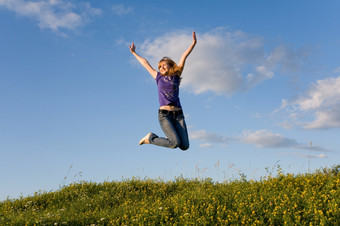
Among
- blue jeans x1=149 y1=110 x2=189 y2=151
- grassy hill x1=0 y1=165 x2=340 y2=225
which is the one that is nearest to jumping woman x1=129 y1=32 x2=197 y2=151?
blue jeans x1=149 y1=110 x2=189 y2=151

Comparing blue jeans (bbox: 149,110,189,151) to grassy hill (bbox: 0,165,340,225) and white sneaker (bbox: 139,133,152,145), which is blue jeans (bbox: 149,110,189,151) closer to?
white sneaker (bbox: 139,133,152,145)

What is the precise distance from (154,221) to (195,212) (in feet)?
3.32

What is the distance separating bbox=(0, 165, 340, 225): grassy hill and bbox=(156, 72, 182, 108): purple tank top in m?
2.73

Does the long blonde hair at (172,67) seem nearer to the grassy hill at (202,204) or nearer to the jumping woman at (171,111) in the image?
the jumping woman at (171,111)

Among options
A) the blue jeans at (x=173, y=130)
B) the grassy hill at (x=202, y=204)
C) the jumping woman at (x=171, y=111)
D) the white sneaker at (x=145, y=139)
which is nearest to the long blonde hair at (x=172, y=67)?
the jumping woman at (x=171, y=111)

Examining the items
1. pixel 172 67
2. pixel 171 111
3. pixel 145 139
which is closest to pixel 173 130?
pixel 171 111

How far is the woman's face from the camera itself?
9930 mm

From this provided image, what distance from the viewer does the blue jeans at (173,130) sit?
9133mm

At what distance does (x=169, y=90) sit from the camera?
9.50m

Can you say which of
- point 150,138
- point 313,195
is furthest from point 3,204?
point 313,195

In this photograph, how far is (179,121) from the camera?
369 inches

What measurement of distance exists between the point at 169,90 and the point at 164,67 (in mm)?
892

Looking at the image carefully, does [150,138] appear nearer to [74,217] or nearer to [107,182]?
[74,217]

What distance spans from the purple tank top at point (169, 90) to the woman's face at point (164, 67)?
0.17 meters
